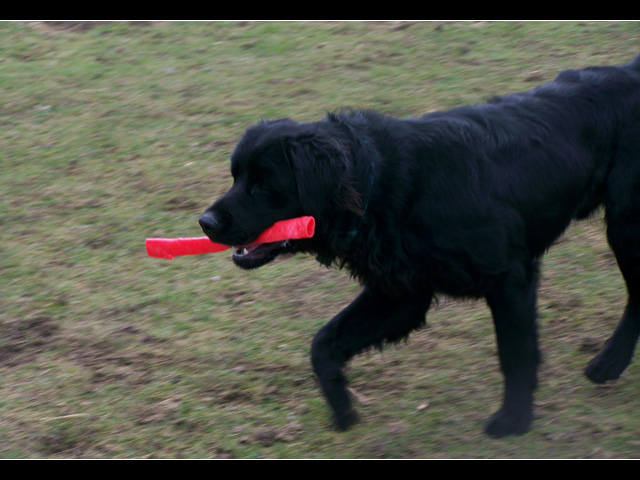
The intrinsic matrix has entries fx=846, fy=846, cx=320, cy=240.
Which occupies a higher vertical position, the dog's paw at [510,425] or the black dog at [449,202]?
the black dog at [449,202]

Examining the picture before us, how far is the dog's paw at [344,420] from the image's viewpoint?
4676 mm

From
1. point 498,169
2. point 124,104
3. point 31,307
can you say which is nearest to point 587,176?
point 498,169

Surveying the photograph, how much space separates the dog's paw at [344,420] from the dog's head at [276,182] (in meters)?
1.00

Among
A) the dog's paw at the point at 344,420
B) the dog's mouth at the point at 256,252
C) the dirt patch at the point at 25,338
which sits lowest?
the dog's paw at the point at 344,420

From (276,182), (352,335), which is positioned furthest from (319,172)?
(352,335)

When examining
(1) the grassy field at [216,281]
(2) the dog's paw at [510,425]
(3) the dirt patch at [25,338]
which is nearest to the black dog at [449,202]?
(2) the dog's paw at [510,425]

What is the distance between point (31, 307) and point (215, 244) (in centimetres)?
228

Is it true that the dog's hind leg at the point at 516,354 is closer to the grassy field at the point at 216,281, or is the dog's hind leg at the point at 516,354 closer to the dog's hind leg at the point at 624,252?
the grassy field at the point at 216,281

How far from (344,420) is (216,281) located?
2069 millimetres

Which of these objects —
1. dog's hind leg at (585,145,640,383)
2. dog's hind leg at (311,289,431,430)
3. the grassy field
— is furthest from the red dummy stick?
dog's hind leg at (585,145,640,383)

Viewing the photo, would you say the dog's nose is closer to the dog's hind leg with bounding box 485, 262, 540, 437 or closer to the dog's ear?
the dog's ear

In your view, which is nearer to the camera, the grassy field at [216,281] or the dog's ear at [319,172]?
the dog's ear at [319,172]

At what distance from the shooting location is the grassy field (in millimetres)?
4754

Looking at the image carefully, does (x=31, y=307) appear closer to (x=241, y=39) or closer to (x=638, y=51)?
(x=241, y=39)
